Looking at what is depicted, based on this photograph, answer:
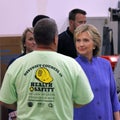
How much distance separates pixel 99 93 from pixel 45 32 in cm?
72

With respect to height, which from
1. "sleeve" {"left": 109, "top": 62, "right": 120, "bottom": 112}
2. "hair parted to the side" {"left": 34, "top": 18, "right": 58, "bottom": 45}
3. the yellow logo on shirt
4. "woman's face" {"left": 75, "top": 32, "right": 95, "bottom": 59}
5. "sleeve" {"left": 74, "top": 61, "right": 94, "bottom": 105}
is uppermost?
"hair parted to the side" {"left": 34, "top": 18, "right": 58, "bottom": 45}

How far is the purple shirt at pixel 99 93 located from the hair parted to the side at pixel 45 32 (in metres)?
0.60

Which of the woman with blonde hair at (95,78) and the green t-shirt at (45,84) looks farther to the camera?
the woman with blonde hair at (95,78)

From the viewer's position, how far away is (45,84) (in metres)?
1.78

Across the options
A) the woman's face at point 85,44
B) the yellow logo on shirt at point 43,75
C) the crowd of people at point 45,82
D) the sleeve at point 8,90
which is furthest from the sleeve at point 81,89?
the woman's face at point 85,44

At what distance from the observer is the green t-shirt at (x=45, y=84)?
1782 mm

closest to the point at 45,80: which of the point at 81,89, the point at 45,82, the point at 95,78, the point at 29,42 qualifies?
the point at 45,82

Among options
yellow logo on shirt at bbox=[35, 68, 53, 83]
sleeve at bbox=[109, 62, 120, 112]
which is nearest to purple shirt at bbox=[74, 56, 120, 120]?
sleeve at bbox=[109, 62, 120, 112]

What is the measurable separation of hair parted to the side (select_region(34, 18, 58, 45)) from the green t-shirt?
0.07 meters

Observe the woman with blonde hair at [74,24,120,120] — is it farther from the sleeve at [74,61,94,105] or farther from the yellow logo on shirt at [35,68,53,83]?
the yellow logo on shirt at [35,68,53,83]

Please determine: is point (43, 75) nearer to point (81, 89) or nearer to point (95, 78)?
point (81, 89)

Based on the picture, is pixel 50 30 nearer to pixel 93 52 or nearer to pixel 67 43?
pixel 93 52

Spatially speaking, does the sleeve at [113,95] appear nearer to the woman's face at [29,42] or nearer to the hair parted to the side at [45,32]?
the hair parted to the side at [45,32]

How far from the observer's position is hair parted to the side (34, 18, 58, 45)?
70.0 inches
